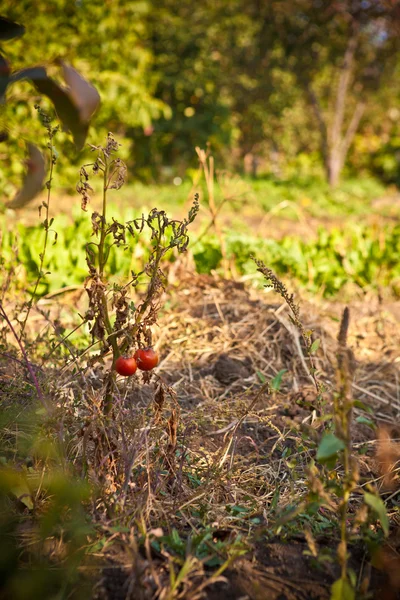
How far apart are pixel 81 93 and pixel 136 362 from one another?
0.61 m

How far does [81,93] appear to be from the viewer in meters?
1.01

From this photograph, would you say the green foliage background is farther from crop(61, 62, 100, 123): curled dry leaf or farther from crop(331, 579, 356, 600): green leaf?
crop(331, 579, 356, 600): green leaf

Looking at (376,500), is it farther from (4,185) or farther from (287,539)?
(4,185)

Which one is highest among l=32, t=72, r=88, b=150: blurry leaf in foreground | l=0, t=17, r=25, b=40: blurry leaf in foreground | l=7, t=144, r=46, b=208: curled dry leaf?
l=0, t=17, r=25, b=40: blurry leaf in foreground

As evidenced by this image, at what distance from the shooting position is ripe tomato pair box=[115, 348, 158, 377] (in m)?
1.31

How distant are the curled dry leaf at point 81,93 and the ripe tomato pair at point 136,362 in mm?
532

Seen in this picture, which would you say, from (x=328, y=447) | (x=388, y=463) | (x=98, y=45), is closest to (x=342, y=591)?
(x=328, y=447)

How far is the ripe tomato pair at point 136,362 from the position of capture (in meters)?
1.31

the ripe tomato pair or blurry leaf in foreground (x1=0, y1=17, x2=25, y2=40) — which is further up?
blurry leaf in foreground (x1=0, y1=17, x2=25, y2=40)

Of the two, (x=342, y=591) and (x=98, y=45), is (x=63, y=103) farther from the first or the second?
(x=98, y=45)

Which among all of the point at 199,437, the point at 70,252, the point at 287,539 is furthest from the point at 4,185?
the point at 287,539

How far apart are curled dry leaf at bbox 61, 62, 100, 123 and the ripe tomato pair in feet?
1.75

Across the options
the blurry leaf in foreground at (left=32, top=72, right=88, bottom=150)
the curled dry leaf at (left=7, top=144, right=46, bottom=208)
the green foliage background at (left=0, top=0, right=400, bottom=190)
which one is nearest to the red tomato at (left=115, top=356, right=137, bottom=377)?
the curled dry leaf at (left=7, top=144, right=46, bottom=208)

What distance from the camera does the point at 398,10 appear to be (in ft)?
36.8
